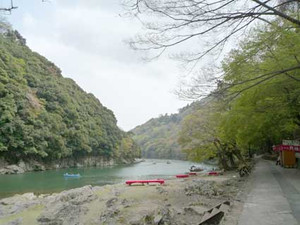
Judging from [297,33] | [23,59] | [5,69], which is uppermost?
[23,59]

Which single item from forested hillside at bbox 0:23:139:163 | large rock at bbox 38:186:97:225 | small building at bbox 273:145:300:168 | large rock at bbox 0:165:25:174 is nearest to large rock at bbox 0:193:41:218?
large rock at bbox 38:186:97:225

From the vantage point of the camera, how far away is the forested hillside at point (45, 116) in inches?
2314

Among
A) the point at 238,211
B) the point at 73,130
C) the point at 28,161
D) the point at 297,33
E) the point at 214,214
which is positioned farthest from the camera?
the point at 73,130

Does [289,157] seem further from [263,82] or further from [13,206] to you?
[13,206]

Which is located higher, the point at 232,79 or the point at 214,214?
the point at 232,79

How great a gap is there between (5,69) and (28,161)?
58.7 ft

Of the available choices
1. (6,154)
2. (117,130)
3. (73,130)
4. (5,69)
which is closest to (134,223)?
(6,154)

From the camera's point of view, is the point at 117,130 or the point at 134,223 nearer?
the point at 134,223

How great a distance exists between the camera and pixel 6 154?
58.2 metres

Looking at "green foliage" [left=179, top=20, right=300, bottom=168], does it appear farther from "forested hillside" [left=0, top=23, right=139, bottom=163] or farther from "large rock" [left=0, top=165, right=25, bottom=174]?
"large rock" [left=0, top=165, right=25, bottom=174]

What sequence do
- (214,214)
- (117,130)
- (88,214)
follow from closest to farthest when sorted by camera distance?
(214,214)
(88,214)
(117,130)

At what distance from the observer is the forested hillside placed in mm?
58784

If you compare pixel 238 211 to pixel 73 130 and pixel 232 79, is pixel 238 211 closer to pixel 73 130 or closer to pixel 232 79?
pixel 232 79

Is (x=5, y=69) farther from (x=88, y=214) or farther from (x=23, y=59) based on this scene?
(x=88, y=214)
